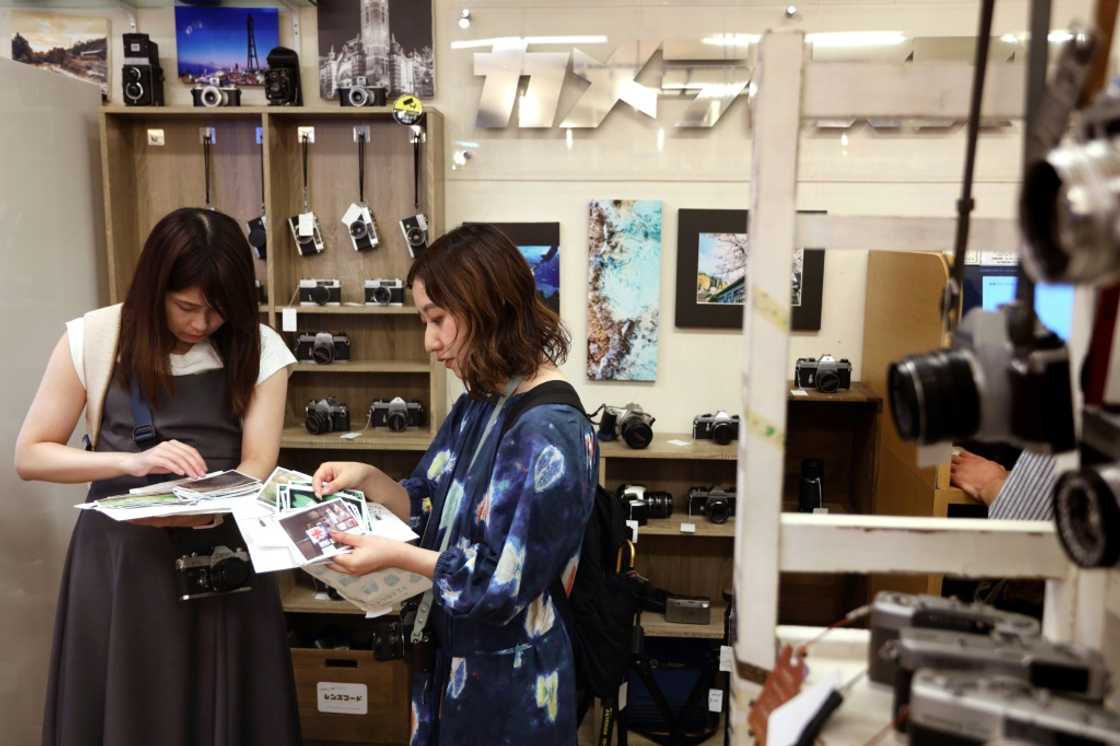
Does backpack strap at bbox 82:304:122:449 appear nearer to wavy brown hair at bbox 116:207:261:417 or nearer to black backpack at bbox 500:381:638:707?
wavy brown hair at bbox 116:207:261:417

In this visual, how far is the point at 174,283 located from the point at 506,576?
1.00m

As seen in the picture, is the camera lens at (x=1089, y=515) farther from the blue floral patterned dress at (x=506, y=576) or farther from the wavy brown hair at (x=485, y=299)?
the wavy brown hair at (x=485, y=299)

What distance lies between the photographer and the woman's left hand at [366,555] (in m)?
1.54

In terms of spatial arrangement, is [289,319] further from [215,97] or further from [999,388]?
[999,388]

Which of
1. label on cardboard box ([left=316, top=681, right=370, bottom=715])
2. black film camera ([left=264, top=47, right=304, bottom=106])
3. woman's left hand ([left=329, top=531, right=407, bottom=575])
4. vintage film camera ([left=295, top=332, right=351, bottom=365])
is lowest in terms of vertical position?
label on cardboard box ([left=316, top=681, right=370, bottom=715])

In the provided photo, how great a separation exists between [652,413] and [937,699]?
9.30ft

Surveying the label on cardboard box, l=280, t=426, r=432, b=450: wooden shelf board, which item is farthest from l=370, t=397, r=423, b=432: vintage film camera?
the label on cardboard box

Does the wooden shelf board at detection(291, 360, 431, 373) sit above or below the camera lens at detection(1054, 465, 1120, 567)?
below

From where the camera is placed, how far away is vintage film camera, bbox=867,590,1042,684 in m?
0.78

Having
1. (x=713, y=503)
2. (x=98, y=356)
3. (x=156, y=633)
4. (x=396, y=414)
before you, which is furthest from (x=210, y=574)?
(x=713, y=503)

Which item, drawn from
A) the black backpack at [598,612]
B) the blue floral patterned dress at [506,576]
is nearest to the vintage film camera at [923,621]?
the blue floral patterned dress at [506,576]

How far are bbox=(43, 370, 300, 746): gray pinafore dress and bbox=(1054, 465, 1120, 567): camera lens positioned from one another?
1733 mm

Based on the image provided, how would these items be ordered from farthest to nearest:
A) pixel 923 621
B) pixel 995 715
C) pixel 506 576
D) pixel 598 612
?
pixel 598 612 → pixel 506 576 → pixel 923 621 → pixel 995 715

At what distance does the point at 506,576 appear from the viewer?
1442 millimetres
